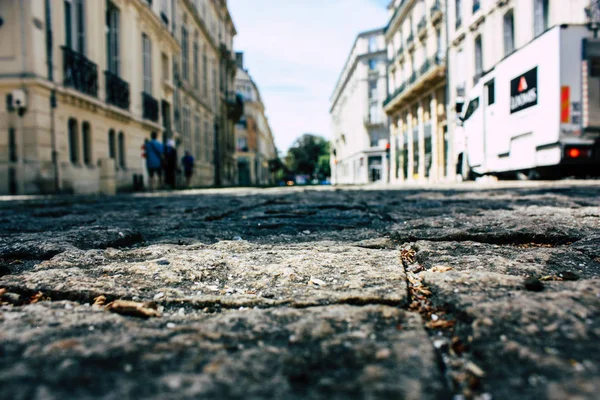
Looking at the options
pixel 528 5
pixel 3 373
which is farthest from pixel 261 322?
pixel 528 5

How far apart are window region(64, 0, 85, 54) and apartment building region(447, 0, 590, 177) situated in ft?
36.9

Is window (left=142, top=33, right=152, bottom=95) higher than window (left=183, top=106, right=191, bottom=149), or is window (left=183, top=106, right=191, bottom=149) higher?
window (left=142, top=33, right=152, bottom=95)

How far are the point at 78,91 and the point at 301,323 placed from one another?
39.4ft

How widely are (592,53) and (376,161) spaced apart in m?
35.7

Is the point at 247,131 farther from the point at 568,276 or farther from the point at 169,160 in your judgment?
the point at 568,276

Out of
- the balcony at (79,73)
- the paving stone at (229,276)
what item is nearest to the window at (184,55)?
the balcony at (79,73)

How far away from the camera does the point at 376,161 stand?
44.4 metres

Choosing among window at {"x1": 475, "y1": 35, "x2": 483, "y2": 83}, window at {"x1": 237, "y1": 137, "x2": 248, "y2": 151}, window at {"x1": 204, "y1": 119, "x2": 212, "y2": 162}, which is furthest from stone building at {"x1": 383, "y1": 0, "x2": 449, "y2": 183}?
window at {"x1": 237, "y1": 137, "x2": 248, "y2": 151}

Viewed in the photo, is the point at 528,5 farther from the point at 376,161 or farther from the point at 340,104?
the point at 340,104

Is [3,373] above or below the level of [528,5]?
below

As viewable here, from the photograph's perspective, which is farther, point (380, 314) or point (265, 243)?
point (265, 243)

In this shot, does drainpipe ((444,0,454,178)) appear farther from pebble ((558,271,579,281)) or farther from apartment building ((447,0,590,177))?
pebble ((558,271,579,281))

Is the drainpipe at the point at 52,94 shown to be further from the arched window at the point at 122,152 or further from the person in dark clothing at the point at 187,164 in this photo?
the person in dark clothing at the point at 187,164

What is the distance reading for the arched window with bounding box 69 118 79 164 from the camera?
11331 mm
